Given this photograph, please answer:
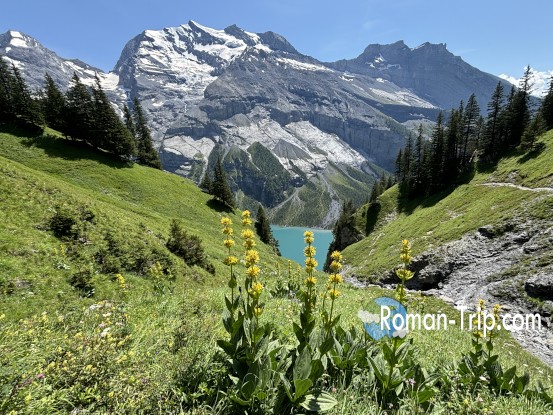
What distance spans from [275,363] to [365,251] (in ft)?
199

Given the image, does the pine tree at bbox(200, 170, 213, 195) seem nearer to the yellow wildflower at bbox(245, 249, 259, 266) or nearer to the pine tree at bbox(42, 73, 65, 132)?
the pine tree at bbox(42, 73, 65, 132)

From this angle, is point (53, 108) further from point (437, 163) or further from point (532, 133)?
point (532, 133)

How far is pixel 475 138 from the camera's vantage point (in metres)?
74.4

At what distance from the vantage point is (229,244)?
491 cm

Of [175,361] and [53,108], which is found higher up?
[53,108]

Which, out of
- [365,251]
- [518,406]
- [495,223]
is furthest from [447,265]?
[518,406]

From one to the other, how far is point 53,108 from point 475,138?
99127 millimetres

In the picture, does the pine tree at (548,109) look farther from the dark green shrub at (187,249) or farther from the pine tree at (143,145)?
the pine tree at (143,145)

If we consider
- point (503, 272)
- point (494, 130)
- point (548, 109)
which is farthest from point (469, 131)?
point (503, 272)

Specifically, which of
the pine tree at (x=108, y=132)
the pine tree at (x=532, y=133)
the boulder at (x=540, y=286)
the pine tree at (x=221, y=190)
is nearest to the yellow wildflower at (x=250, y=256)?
the boulder at (x=540, y=286)

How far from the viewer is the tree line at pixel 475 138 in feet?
206

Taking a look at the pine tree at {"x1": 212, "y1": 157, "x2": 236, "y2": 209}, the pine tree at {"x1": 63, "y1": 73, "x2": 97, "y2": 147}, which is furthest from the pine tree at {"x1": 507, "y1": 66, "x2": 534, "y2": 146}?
the pine tree at {"x1": 63, "y1": 73, "x2": 97, "y2": 147}

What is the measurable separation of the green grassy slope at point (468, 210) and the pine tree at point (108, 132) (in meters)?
52.3

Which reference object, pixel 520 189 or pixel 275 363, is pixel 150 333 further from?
pixel 520 189
